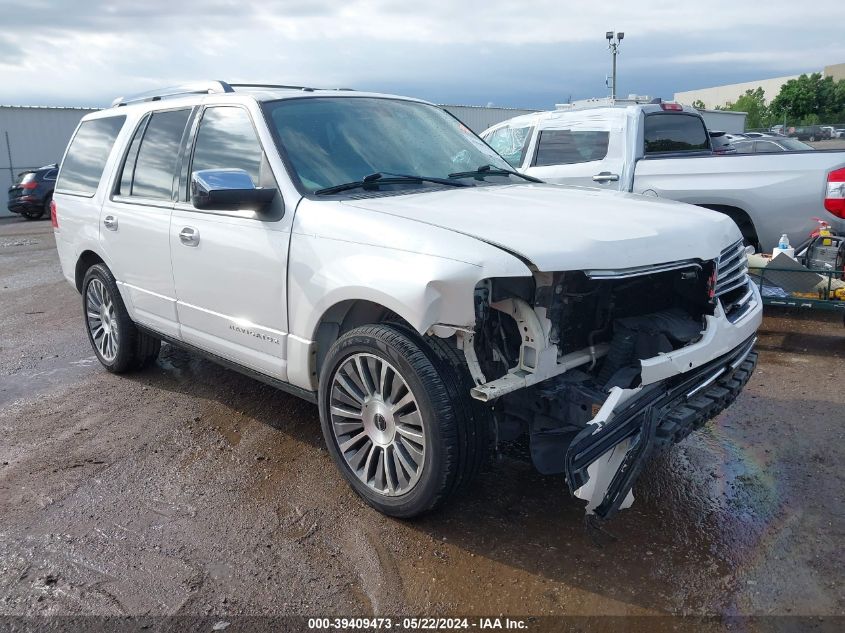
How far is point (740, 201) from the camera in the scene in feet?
21.6

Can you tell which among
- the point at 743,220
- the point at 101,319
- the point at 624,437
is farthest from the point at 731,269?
the point at 101,319

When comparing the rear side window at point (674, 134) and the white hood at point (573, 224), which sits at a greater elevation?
the rear side window at point (674, 134)

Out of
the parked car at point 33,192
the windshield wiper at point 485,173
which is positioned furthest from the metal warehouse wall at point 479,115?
the windshield wiper at point 485,173

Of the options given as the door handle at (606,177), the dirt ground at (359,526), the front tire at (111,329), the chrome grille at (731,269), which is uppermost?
the door handle at (606,177)

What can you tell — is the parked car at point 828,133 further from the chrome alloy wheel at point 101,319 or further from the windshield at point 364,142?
the chrome alloy wheel at point 101,319

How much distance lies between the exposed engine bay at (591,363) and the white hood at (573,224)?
9cm

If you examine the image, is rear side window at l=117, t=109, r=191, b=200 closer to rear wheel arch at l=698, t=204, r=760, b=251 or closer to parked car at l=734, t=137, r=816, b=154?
rear wheel arch at l=698, t=204, r=760, b=251

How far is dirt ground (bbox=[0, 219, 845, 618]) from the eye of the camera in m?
2.91

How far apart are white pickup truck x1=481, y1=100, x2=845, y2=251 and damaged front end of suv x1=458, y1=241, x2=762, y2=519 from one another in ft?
10.6

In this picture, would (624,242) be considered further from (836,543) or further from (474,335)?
(836,543)

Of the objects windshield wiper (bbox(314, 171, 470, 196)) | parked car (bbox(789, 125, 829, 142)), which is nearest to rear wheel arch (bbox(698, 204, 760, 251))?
windshield wiper (bbox(314, 171, 470, 196))

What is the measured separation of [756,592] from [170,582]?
94.2 inches

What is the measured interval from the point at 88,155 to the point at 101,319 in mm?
1291

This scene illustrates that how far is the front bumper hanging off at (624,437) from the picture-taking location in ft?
9.15
